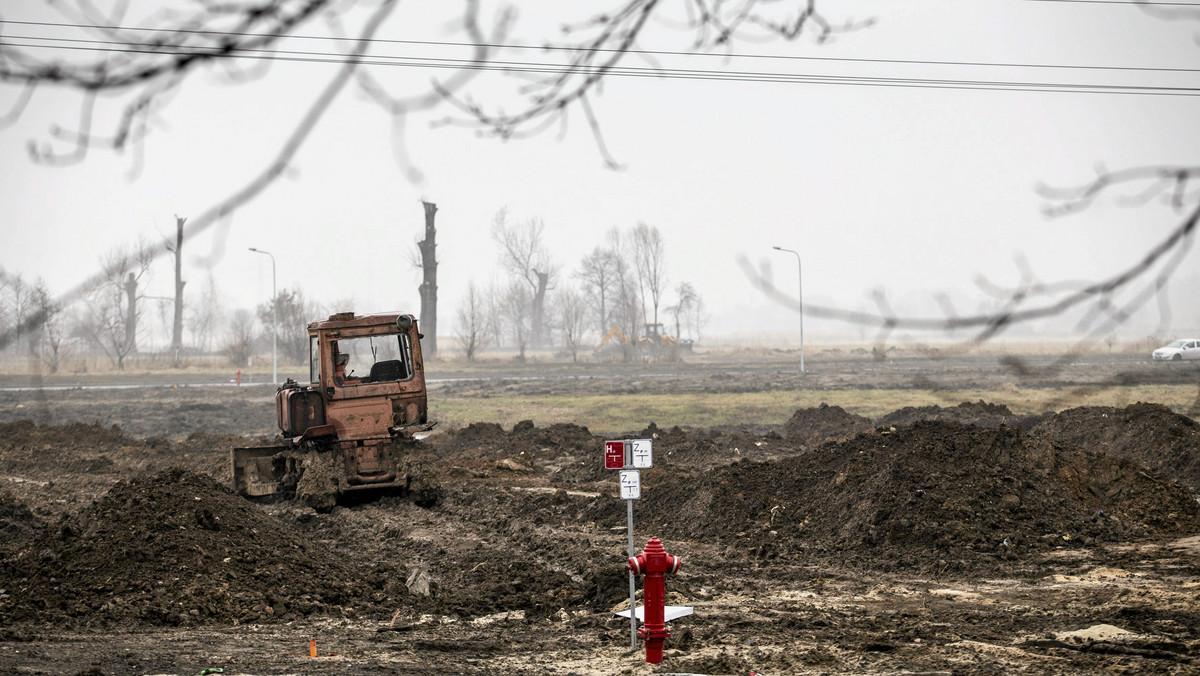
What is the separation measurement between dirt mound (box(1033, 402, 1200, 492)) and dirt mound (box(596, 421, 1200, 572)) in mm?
1277

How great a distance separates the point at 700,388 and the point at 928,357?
40799mm

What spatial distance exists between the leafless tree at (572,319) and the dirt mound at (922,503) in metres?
60.3

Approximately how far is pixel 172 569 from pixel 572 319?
8809 centimetres

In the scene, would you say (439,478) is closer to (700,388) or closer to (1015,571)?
(1015,571)

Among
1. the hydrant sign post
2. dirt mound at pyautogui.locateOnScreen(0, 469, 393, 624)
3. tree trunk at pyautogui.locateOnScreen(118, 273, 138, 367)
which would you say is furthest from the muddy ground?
tree trunk at pyautogui.locateOnScreen(118, 273, 138, 367)

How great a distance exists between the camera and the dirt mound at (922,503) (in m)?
→ 12.7

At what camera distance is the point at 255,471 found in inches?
669

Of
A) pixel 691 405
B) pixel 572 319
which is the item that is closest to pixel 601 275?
pixel 572 319

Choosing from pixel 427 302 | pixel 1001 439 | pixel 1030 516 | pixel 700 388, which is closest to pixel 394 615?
pixel 1030 516

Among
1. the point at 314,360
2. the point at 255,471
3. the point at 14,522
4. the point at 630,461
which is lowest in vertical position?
the point at 14,522

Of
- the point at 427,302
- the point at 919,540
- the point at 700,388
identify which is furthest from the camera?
the point at 427,302

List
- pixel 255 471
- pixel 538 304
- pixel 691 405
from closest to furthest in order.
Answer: pixel 255 471 < pixel 691 405 < pixel 538 304

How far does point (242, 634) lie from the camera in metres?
9.12

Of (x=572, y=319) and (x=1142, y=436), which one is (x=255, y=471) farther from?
(x=572, y=319)
